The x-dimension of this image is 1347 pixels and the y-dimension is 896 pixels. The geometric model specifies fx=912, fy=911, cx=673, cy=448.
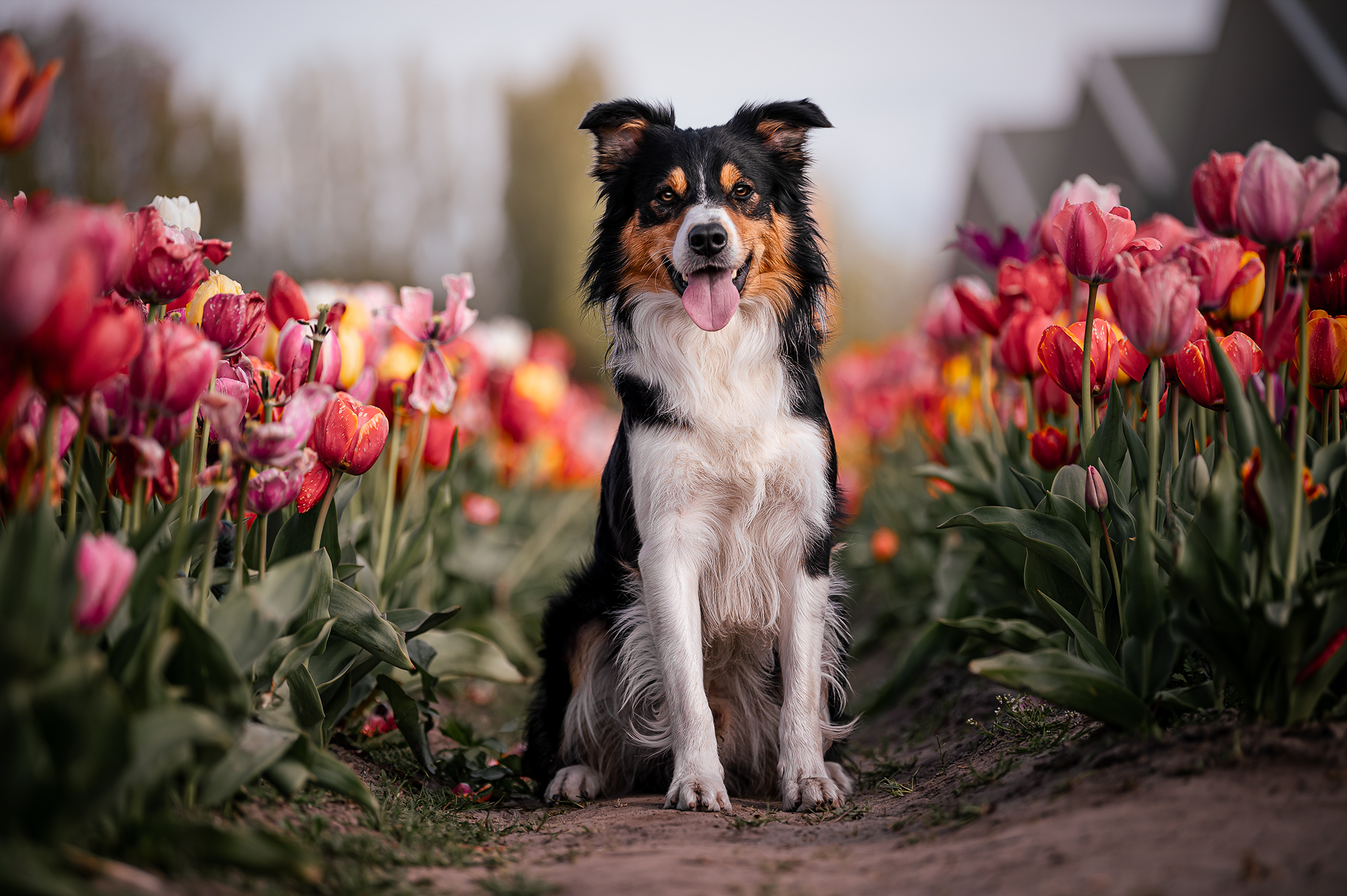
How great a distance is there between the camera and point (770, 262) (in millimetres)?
3176

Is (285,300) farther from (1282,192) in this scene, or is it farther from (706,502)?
(1282,192)

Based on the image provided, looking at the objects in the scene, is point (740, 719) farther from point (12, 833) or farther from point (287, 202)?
point (287, 202)

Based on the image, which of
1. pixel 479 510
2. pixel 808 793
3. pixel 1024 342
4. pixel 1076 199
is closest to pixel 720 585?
pixel 808 793

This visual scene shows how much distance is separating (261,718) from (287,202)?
21.2 metres

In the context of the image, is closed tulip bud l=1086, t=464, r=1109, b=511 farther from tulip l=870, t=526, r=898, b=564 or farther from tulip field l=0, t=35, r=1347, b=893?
tulip l=870, t=526, r=898, b=564

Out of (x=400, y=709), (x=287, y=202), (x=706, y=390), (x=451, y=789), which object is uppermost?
(x=287, y=202)

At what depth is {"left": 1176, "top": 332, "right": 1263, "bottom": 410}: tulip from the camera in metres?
2.33

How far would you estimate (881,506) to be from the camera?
6.20m

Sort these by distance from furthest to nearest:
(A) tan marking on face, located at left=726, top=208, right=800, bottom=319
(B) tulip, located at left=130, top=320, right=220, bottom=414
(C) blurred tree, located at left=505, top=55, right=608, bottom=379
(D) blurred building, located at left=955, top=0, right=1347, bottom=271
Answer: (C) blurred tree, located at left=505, top=55, right=608, bottom=379, (D) blurred building, located at left=955, top=0, right=1347, bottom=271, (A) tan marking on face, located at left=726, top=208, right=800, bottom=319, (B) tulip, located at left=130, top=320, right=220, bottom=414

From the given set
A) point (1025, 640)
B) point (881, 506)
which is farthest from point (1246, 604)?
point (881, 506)

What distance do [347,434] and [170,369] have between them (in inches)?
27.1

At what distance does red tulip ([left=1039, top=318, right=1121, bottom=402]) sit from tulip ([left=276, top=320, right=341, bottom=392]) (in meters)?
2.03

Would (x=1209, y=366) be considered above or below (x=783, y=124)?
below

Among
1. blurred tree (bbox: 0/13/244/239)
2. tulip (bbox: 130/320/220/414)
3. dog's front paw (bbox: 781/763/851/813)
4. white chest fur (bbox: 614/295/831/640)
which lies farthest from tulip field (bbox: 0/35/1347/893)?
blurred tree (bbox: 0/13/244/239)
